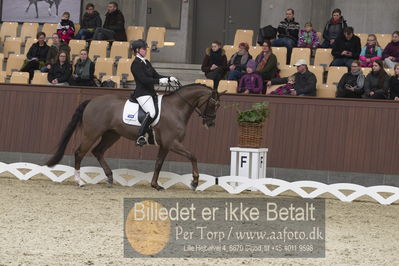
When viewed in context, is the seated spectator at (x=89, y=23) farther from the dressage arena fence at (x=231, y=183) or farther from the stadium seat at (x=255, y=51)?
the dressage arena fence at (x=231, y=183)

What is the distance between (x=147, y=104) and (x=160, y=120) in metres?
0.30

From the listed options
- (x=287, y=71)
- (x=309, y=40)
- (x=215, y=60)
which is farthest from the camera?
(x=309, y=40)

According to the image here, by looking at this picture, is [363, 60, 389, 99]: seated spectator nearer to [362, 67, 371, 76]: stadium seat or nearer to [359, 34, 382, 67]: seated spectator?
[362, 67, 371, 76]: stadium seat

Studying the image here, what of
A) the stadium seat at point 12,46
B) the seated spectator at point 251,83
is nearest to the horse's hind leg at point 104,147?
the seated spectator at point 251,83

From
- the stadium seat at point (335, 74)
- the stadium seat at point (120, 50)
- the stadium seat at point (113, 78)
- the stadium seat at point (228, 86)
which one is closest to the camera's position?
the stadium seat at point (228, 86)

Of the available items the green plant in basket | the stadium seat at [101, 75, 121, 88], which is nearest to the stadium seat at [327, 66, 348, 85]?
the green plant in basket

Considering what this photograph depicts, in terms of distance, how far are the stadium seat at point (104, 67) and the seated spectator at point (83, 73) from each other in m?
1.20

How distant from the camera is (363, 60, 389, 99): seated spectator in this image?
16.1m

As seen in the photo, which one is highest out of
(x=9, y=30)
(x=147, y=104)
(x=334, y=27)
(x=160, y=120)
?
(x=334, y=27)

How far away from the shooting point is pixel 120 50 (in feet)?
66.7

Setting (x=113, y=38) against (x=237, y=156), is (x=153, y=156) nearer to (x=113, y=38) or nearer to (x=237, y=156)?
(x=237, y=156)

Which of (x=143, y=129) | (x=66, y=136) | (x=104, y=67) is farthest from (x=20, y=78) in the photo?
(x=143, y=129)

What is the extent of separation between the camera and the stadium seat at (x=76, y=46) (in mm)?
20322

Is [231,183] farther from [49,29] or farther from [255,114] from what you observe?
[49,29]
